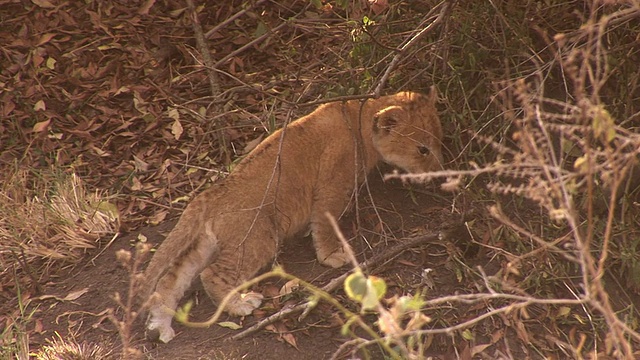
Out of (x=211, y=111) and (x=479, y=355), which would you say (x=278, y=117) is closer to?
(x=211, y=111)

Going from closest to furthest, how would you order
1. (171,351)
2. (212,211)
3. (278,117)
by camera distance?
(171,351) → (212,211) → (278,117)

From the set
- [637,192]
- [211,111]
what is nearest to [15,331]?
[211,111]

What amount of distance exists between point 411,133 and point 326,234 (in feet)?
2.98

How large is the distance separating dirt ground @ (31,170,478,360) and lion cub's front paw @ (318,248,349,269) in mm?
48

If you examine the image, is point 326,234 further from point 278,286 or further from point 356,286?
point 356,286

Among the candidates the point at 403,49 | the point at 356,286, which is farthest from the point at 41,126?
the point at 356,286

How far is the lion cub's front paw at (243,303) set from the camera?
5.27 metres

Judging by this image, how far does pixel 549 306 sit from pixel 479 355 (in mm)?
595

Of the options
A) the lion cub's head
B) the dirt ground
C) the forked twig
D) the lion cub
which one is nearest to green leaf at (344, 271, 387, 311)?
the forked twig

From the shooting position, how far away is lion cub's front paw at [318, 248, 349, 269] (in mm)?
5602

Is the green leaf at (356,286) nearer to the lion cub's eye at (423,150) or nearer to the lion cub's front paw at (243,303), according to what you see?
the lion cub's front paw at (243,303)

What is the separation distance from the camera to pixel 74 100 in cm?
740

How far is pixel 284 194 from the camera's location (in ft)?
18.4

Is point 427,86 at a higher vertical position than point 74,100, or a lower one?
higher
